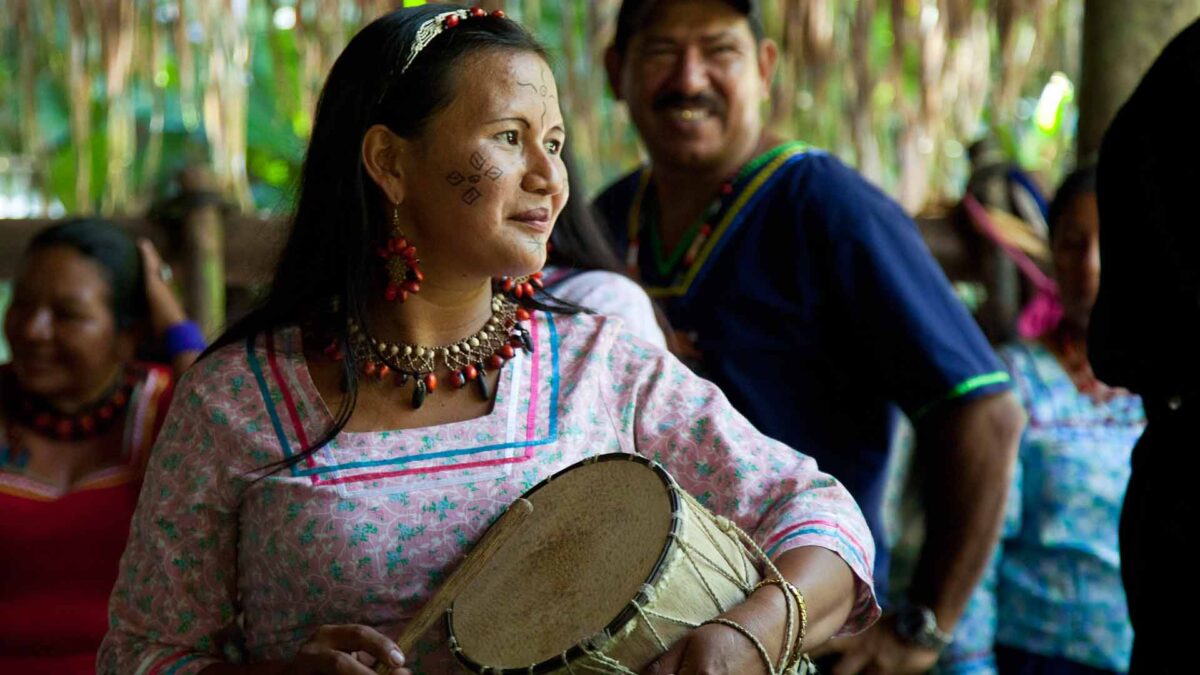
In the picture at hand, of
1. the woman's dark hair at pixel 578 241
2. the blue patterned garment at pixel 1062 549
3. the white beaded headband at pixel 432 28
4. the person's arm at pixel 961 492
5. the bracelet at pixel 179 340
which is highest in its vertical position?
the white beaded headband at pixel 432 28

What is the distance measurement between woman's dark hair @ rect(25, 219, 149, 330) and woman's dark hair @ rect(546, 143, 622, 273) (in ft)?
4.24

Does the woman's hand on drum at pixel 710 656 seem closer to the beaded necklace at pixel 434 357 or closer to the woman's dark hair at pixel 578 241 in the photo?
the beaded necklace at pixel 434 357

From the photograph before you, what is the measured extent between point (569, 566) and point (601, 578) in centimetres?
7

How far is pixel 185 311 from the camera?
4.14m

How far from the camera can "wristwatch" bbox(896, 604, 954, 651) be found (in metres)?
3.08

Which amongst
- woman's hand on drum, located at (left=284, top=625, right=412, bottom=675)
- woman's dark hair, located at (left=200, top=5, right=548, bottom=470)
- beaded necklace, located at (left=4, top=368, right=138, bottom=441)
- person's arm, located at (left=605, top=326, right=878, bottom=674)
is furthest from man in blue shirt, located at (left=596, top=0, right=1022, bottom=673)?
woman's hand on drum, located at (left=284, top=625, right=412, bottom=675)

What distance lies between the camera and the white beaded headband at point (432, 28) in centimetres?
202

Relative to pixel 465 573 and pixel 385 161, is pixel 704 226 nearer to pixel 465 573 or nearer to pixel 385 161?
pixel 385 161

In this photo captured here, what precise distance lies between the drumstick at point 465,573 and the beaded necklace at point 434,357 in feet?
0.77

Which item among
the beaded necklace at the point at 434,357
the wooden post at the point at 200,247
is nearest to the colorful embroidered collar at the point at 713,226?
the beaded necklace at the point at 434,357

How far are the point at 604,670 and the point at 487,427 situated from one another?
1.49ft

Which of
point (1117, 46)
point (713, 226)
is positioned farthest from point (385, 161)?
point (1117, 46)

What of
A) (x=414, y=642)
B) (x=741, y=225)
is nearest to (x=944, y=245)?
(x=741, y=225)

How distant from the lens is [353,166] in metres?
2.07
